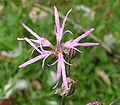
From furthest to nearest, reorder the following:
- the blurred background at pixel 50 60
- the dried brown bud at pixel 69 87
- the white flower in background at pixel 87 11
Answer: the white flower in background at pixel 87 11 → the blurred background at pixel 50 60 → the dried brown bud at pixel 69 87

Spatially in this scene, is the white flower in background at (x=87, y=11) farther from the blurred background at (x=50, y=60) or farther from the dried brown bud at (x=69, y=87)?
the dried brown bud at (x=69, y=87)

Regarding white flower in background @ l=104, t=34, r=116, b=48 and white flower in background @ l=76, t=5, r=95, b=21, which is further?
white flower in background @ l=76, t=5, r=95, b=21

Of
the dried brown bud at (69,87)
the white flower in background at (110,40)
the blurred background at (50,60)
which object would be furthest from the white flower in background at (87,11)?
the dried brown bud at (69,87)

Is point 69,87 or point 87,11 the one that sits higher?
point 87,11

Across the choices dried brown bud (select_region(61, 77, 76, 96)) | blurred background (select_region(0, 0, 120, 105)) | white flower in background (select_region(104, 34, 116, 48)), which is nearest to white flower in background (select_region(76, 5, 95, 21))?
blurred background (select_region(0, 0, 120, 105))

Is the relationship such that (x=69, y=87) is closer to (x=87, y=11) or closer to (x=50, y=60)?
(x=50, y=60)

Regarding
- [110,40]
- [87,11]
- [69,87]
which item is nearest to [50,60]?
[110,40]

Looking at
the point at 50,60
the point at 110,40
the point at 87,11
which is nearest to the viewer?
the point at 50,60

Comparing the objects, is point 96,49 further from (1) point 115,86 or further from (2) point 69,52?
(2) point 69,52

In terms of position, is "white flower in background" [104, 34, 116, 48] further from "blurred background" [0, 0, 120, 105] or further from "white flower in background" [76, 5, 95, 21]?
"white flower in background" [76, 5, 95, 21]
